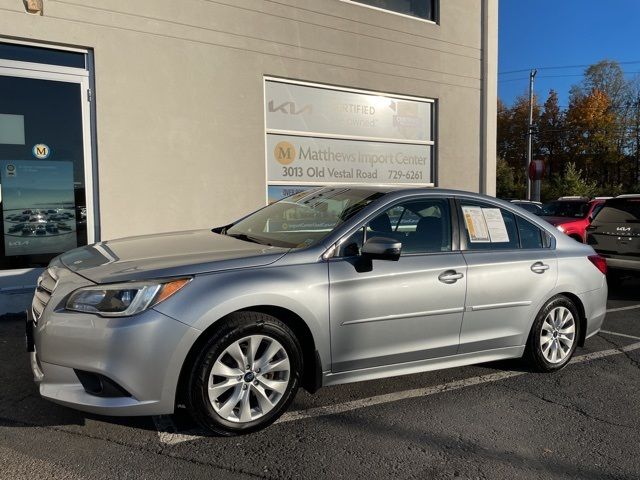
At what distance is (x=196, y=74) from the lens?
25.9 feet

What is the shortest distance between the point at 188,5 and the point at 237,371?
6.26 metres

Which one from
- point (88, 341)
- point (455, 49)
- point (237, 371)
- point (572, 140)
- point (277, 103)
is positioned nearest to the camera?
point (88, 341)

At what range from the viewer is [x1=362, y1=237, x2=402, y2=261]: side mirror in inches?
137

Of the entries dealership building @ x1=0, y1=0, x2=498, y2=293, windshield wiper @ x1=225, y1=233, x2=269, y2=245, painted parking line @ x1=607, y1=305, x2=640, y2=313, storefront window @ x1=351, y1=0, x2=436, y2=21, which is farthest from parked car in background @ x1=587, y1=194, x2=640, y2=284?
windshield wiper @ x1=225, y1=233, x2=269, y2=245

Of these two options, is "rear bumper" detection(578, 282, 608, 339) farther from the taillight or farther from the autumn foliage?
the autumn foliage

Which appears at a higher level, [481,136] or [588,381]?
[481,136]

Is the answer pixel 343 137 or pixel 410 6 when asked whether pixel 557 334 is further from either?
pixel 410 6

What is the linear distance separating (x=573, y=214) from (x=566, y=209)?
1.09 feet

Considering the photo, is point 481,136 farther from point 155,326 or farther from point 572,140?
point 572,140

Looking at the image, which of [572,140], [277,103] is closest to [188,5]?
[277,103]

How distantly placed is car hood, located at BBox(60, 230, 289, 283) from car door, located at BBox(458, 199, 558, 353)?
153cm

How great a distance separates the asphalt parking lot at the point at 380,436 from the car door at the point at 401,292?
399 millimetres

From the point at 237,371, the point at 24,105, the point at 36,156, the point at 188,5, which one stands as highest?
the point at 188,5

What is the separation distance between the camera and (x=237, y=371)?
3.25 meters
